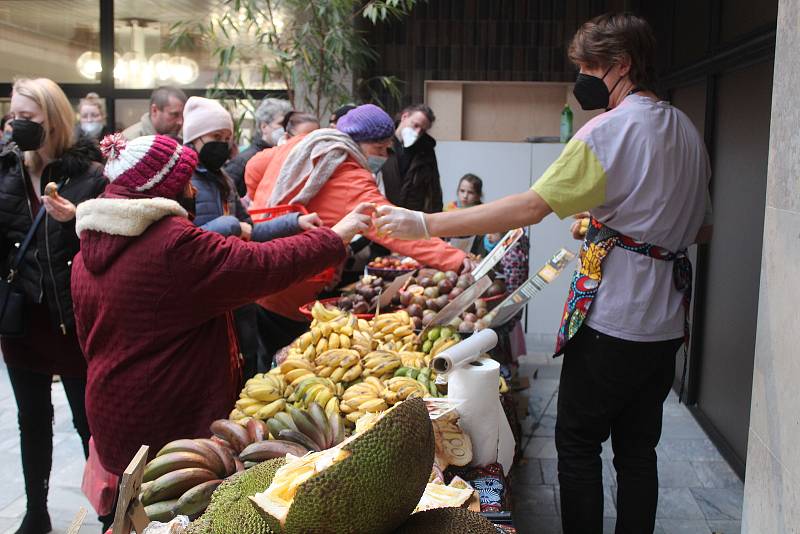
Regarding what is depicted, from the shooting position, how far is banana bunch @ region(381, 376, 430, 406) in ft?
8.88

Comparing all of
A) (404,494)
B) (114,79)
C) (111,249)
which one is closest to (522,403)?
(111,249)

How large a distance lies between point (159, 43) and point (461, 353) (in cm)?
722

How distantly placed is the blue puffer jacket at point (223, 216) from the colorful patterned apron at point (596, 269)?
4.31ft

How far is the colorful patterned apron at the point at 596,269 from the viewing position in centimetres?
260

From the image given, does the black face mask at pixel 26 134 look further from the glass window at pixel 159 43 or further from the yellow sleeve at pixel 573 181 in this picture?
the glass window at pixel 159 43

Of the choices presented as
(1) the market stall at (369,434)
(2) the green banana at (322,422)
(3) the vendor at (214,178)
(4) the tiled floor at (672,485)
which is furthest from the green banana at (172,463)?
(4) the tiled floor at (672,485)

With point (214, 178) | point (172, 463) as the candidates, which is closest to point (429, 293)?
point (214, 178)

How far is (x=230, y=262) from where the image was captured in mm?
2561

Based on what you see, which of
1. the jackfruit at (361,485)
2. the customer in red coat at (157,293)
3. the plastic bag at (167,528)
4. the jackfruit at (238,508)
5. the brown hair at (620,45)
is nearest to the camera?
the jackfruit at (361,485)

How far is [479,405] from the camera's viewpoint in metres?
2.43

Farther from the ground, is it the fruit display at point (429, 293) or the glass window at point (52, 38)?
the glass window at point (52, 38)

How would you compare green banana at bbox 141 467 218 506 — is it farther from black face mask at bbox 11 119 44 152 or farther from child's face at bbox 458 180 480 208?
child's face at bbox 458 180 480 208

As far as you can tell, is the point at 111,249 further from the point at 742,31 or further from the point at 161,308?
the point at 742,31

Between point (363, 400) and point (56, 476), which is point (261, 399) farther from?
point (56, 476)
